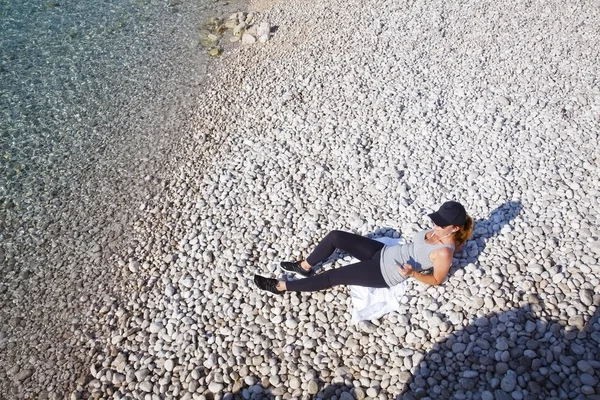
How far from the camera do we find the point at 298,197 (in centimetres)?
789

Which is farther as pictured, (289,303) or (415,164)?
(415,164)

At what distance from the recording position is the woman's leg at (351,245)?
621 cm

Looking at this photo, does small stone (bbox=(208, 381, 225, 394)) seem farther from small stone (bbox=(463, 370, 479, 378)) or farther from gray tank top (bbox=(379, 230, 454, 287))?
small stone (bbox=(463, 370, 479, 378))

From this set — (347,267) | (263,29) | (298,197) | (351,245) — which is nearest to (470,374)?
(347,267)

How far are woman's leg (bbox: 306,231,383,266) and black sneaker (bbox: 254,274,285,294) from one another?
28.6 inches

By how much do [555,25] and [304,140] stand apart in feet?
21.2

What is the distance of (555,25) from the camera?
1100 centimetres

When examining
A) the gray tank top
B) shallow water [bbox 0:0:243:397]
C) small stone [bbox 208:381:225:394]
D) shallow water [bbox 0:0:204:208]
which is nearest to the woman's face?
the gray tank top

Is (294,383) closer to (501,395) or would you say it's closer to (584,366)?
(501,395)

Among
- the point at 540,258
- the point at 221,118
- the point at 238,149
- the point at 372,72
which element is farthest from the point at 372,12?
the point at 540,258

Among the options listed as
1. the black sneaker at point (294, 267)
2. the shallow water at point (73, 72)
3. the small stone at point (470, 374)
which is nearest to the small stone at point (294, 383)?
the black sneaker at point (294, 267)

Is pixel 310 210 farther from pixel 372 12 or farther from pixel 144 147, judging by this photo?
pixel 372 12

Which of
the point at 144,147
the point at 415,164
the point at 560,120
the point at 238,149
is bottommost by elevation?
the point at 144,147

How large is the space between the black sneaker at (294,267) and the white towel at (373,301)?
690 millimetres
